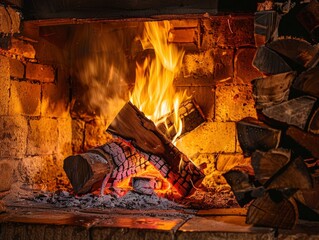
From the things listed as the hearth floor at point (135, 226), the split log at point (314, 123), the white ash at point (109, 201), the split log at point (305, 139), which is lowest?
the hearth floor at point (135, 226)

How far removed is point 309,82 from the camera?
2.60 metres

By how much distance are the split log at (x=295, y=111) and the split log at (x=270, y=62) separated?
214 mm

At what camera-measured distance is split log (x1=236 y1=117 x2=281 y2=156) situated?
2.66 metres

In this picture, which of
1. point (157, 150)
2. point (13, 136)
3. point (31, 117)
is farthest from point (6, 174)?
point (157, 150)

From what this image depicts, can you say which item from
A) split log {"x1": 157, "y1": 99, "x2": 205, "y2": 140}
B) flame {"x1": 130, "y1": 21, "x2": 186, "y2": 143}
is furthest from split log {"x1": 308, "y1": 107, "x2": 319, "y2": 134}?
flame {"x1": 130, "y1": 21, "x2": 186, "y2": 143}

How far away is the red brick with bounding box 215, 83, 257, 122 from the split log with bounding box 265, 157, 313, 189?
1698 mm

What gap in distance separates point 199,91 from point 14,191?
6.58 feet

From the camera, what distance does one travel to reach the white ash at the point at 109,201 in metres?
3.23

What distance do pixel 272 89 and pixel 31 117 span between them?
7.53 ft

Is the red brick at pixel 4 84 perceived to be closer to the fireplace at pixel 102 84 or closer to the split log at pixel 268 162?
the fireplace at pixel 102 84

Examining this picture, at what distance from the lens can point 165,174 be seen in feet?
12.2

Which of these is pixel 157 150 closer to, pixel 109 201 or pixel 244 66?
pixel 109 201

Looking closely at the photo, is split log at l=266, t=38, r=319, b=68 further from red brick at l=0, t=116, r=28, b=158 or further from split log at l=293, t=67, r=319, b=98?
red brick at l=0, t=116, r=28, b=158

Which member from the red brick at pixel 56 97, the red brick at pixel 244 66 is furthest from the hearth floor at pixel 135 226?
the red brick at pixel 244 66
